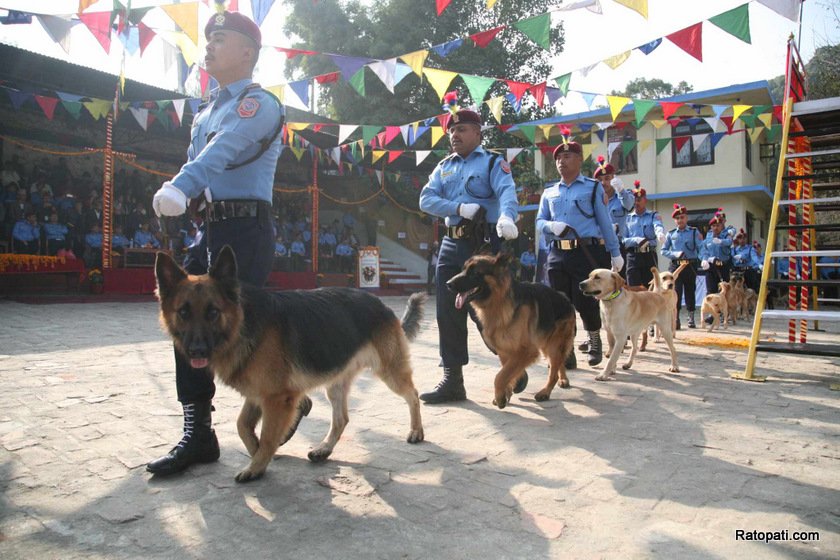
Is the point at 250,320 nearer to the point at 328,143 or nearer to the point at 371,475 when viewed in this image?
the point at 371,475

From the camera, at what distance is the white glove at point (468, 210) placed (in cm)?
412

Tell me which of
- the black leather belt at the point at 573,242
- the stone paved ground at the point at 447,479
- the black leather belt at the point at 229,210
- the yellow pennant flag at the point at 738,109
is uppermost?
the yellow pennant flag at the point at 738,109

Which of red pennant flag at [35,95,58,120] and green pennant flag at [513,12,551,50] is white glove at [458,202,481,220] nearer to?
green pennant flag at [513,12,551,50]

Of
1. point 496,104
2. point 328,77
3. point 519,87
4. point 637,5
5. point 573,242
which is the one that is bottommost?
point 573,242

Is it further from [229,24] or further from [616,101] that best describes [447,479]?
[616,101]

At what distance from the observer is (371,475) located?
261 centimetres

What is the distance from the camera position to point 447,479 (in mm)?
2529

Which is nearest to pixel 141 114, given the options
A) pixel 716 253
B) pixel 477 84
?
pixel 477 84

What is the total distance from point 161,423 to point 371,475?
5.57 feet

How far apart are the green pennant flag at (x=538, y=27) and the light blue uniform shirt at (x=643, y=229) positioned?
3.42m

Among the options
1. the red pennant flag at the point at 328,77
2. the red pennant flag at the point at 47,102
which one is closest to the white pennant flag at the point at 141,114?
the red pennant flag at the point at 47,102

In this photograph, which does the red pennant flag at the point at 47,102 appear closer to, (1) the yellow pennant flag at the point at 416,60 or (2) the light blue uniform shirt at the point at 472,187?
(1) the yellow pennant flag at the point at 416,60

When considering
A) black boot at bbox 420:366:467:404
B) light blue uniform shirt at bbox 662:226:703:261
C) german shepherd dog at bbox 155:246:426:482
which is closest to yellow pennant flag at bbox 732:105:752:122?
light blue uniform shirt at bbox 662:226:703:261

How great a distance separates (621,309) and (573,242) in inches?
34.1
